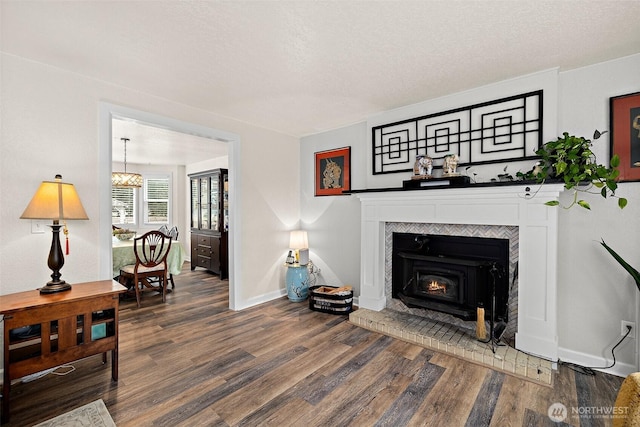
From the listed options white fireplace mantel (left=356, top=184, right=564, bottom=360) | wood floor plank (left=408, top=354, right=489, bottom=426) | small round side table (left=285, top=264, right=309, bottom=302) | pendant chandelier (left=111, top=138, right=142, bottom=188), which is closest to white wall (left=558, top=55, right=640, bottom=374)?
white fireplace mantel (left=356, top=184, right=564, bottom=360)

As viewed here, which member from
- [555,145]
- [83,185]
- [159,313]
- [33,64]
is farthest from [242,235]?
[555,145]

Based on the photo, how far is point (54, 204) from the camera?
2.01 metres

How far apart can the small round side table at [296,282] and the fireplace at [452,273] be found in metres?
1.31

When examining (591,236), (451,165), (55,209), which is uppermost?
(451,165)

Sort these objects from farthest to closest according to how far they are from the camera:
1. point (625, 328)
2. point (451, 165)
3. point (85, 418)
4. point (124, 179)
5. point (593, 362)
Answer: point (124, 179), point (451, 165), point (593, 362), point (625, 328), point (85, 418)

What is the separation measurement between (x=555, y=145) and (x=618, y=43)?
0.75 m

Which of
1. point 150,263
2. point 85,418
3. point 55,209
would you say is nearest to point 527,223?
point 85,418

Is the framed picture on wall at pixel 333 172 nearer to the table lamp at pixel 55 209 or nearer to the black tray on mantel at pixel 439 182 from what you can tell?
the black tray on mantel at pixel 439 182

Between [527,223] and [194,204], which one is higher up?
[194,204]

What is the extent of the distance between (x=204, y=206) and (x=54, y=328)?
13.4 ft

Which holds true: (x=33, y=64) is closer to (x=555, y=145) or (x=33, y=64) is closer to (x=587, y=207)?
(x=555, y=145)

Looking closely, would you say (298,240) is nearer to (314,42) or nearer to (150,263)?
(150,263)

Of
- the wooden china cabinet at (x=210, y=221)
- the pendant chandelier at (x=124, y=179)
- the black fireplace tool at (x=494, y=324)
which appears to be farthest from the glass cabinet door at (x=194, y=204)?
the black fireplace tool at (x=494, y=324)

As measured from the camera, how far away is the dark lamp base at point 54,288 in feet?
6.72
